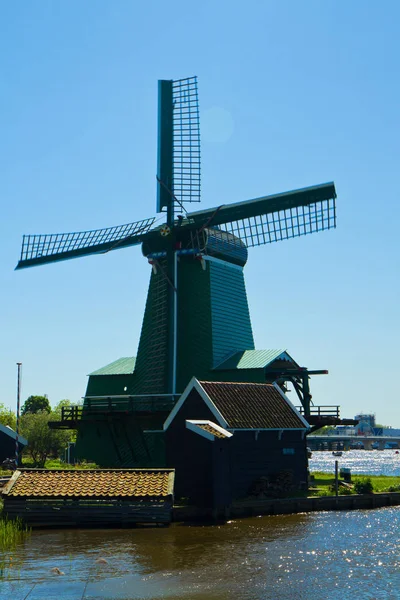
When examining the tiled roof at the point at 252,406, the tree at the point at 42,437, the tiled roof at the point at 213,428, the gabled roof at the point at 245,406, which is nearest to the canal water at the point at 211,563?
the tiled roof at the point at 213,428

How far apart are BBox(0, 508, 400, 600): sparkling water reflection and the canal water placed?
2cm

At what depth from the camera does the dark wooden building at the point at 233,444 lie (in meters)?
29.3

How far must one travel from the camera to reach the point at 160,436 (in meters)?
38.6

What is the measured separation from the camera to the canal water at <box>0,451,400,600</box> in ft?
56.4

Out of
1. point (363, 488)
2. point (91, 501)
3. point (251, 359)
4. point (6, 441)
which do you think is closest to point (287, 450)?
point (363, 488)

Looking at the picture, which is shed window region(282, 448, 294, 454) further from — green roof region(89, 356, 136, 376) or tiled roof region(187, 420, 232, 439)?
green roof region(89, 356, 136, 376)

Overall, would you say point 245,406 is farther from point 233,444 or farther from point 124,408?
point 124,408

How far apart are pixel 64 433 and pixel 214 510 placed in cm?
4021

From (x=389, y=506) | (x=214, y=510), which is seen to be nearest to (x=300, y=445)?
(x=389, y=506)

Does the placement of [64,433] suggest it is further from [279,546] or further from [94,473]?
[279,546]

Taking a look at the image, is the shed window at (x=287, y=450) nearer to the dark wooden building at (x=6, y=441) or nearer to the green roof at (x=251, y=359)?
the green roof at (x=251, y=359)

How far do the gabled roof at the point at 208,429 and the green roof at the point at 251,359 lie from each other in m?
8.96

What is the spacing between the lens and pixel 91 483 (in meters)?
27.8

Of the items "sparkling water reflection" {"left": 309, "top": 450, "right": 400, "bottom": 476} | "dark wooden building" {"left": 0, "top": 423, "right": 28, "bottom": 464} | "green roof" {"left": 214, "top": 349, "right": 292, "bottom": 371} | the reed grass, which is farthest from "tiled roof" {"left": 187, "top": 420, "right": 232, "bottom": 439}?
"sparkling water reflection" {"left": 309, "top": 450, "right": 400, "bottom": 476}
